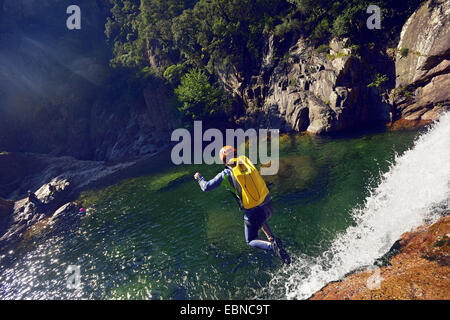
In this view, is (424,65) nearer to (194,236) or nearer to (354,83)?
(354,83)

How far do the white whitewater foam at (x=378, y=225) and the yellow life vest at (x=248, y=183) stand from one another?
2685 millimetres

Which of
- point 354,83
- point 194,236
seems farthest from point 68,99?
point 354,83

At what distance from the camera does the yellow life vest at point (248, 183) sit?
22.2 feet

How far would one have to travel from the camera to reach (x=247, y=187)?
6.78 metres

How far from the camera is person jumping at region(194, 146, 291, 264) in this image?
6789 millimetres

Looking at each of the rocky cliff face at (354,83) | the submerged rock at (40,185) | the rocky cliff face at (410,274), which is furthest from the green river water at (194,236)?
the rocky cliff face at (354,83)

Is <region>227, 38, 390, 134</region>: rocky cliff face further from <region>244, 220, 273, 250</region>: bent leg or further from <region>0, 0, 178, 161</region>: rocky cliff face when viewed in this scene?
<region>244, 220, 273, 250</region>: bent leg

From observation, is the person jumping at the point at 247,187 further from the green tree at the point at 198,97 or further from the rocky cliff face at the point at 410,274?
the green tree at the point at 198,97

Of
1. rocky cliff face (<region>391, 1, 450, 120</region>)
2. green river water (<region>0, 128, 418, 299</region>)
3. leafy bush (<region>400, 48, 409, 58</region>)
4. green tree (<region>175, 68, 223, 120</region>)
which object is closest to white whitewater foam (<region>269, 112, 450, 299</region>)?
green river water (<region>0, 128, 418, 299</region>)

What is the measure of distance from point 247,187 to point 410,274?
418 centimetres

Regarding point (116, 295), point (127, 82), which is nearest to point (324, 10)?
point (116, 295)

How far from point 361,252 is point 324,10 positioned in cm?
3322

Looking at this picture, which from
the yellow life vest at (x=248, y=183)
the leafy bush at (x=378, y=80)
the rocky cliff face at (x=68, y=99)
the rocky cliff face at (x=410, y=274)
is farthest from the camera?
the rocky cliff face at (x=68, y=99)
